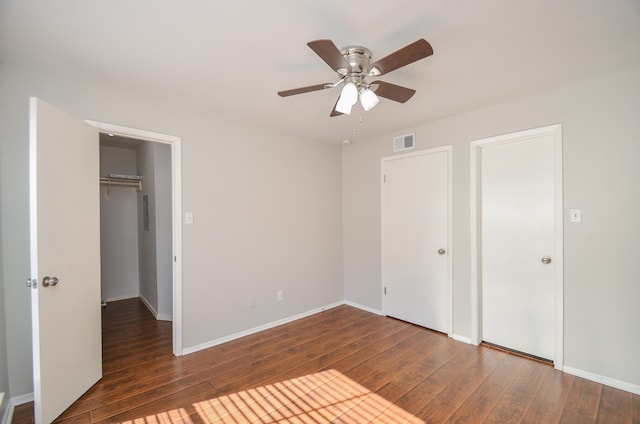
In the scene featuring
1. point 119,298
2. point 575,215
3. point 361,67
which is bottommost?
point 119,298

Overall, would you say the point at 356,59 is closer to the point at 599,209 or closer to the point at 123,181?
the point at 599,209

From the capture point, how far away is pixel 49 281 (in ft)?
5.99

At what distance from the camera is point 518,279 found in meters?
2.79

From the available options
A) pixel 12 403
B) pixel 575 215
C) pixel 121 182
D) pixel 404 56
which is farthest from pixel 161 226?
pixel 575 215

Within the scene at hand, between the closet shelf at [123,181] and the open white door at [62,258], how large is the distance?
228 centimetres

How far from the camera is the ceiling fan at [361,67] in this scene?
1456mm

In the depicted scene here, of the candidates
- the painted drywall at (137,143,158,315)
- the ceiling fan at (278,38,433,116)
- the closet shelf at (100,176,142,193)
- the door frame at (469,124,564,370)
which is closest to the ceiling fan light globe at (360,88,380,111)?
the ceiling fan at (278,38,433,116)

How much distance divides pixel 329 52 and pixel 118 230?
4.91 m

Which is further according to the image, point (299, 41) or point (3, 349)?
point (3, 349)

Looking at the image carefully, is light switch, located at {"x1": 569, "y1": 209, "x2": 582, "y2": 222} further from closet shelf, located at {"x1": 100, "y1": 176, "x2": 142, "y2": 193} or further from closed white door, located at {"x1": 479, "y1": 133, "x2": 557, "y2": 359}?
closet shelf, located at {"x1": 100, "y1": 176, "x2": 142, "y2": 193}

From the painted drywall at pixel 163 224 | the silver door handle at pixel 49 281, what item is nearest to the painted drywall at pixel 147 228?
the painted drywall at pixel 163 224

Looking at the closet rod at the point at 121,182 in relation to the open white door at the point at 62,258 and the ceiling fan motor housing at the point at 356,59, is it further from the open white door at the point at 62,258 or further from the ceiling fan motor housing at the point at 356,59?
the ceiling fan motor housing at the point at 356,59

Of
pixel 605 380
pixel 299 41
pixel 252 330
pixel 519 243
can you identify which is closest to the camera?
pixel 299 41

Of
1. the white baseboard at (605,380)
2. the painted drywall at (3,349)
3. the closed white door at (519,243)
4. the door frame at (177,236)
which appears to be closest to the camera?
the painted drywall at (3,349)
